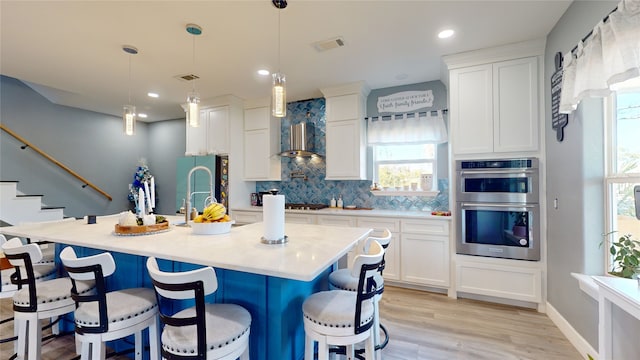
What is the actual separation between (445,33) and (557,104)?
1.19 m

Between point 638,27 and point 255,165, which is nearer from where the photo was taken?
point 638,27

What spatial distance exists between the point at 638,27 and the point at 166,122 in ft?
22.9

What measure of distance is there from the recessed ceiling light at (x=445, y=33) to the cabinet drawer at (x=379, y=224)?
207cm

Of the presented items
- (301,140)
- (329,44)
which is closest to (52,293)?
(329,44)

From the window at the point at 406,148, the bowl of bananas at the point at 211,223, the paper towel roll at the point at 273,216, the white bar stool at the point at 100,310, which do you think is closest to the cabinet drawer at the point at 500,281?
the window at the point at 406,148

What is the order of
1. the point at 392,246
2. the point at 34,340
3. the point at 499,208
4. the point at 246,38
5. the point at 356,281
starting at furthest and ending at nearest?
the point at 392,246, the point at 499,208, the point at 246,38, the point at 356,281, the point at 34,340

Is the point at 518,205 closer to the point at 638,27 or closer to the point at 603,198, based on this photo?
the point at 603,198

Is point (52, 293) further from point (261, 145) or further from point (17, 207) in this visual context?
point (17, 207)

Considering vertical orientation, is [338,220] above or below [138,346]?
above

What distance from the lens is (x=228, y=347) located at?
122cm

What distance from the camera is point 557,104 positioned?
244 centimetres

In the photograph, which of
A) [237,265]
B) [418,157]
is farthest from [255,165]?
[237,265]

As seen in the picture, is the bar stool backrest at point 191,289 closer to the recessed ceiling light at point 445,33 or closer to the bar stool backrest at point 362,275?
the bar stool backrest at point 362,275

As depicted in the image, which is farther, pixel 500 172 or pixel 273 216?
pixel 500 172
